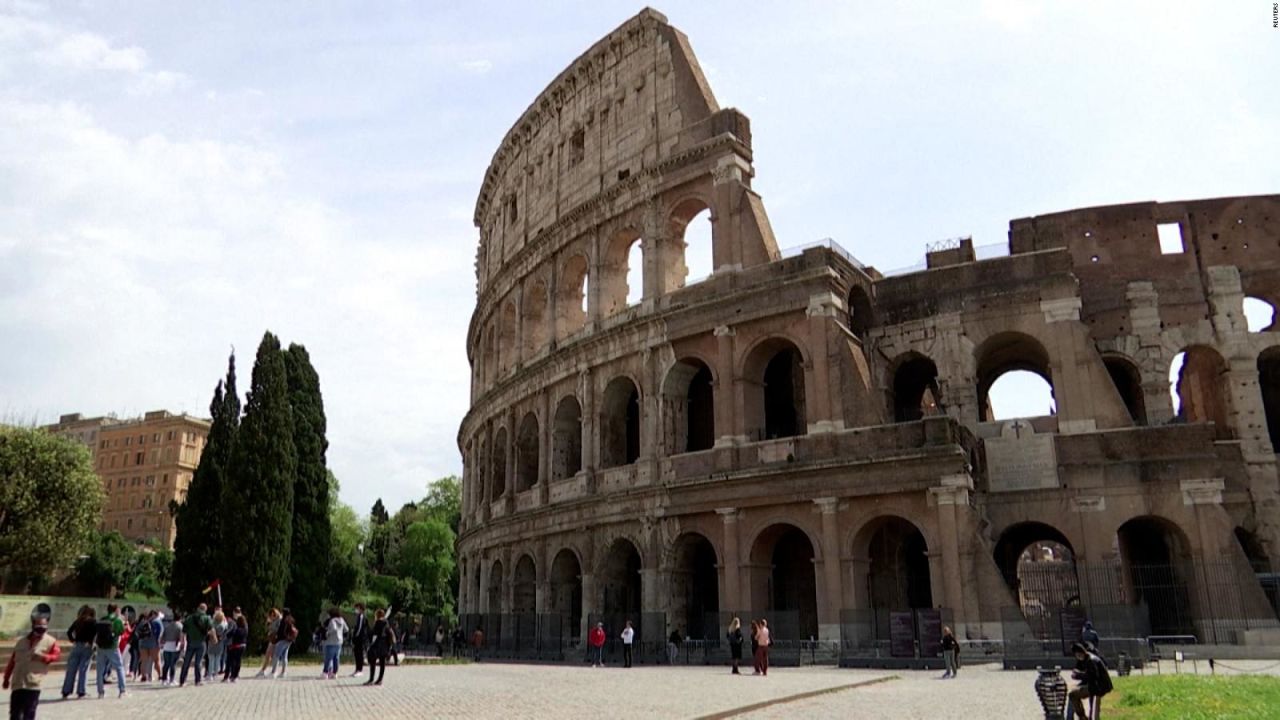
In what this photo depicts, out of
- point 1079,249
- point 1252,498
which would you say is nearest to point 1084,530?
point 1252,498

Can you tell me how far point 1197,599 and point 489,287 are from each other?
25896 millimetres

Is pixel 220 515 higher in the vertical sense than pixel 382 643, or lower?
higher

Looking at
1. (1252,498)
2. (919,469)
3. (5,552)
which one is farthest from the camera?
(5,552)

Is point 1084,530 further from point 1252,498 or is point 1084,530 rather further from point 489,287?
point 489,287

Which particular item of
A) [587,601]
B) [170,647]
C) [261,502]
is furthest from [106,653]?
[587,601]

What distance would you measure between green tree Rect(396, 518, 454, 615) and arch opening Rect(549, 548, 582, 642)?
28.8 meters

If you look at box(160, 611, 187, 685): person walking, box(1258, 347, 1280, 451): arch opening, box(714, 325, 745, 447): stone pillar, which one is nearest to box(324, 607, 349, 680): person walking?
box(160, 611, 187, 685): person walking

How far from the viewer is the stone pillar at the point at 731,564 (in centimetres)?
2244

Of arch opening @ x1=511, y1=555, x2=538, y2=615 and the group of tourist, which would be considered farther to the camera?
arch opening @ x1=511, y1=555, x2=538, y2=615

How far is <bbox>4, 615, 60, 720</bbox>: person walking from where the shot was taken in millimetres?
8328

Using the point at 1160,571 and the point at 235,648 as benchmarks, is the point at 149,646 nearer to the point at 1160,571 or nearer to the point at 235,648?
the point at 235,648

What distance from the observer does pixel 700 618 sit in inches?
978

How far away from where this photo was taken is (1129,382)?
88.1 feet

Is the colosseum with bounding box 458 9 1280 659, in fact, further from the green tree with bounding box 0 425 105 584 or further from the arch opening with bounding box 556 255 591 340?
the green tree with bounding box 0 425 105 584
